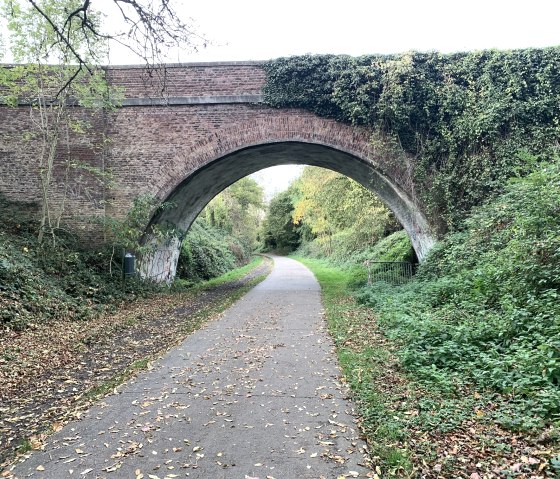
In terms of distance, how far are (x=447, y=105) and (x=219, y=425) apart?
11.3 metres

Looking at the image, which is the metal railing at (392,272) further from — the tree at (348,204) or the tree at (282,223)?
the tree at (282,223)

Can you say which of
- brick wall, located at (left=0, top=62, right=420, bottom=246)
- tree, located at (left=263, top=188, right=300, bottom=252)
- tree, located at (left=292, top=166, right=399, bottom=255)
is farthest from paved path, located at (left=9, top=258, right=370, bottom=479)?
tree, located at (left=263, top=188, right=300, bottom=252)

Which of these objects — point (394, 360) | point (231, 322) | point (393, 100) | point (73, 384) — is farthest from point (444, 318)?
point (393, 100)

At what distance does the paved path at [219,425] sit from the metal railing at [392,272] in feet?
25.6

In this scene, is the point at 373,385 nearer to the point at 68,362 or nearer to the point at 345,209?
the point at 68,362

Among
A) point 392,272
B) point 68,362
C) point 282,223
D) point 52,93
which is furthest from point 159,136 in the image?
point 282,223

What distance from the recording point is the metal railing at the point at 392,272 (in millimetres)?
13895

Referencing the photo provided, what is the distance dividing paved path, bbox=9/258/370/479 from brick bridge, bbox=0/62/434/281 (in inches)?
299

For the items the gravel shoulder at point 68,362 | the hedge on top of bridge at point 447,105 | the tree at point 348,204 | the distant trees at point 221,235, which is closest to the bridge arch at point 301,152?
the hedge on top of bridge at point 447,105

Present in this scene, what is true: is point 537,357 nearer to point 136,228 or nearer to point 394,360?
point 394,360

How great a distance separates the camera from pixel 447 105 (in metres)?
12.0

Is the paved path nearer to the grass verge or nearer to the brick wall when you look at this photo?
the grass verge

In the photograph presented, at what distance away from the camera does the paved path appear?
3316 mm

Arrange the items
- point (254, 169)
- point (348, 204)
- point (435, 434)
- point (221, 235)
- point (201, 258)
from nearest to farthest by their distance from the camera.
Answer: point (435, 434) → point (254, 169) → point (348, 204) → point (201, 258) → point (221, 235)
